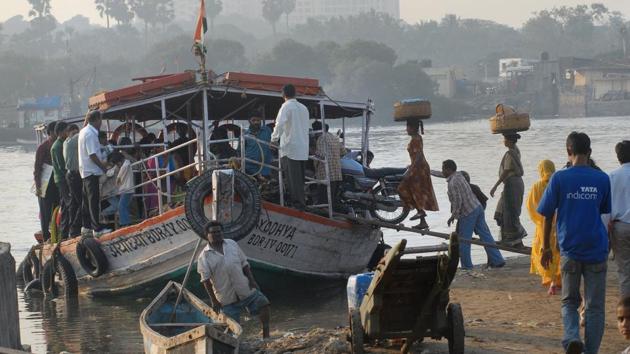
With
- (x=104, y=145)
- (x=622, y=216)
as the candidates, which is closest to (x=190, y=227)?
(x=104, y=145)

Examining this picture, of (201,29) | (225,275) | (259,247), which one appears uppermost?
(201,29)

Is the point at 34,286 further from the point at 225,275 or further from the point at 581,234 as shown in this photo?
the point at 581,234

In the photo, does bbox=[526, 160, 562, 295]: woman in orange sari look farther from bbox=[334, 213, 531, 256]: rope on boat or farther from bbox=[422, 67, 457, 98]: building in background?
bbox=[422, 67, 457, 98]: building in background

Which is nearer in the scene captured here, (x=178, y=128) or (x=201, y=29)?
(x=201, y=29)

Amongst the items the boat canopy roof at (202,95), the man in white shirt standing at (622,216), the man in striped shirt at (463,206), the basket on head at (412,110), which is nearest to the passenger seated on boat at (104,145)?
the boat canopy roof at (202,95)

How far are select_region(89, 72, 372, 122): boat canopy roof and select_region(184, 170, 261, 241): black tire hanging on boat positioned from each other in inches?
59.6

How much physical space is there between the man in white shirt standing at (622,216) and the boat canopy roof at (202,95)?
258 inches

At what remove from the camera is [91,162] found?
1489 cm

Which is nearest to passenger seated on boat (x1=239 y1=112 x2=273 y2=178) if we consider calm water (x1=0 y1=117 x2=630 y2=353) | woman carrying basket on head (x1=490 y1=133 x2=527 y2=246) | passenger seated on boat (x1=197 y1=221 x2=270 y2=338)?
calm water (x1=0 y1=117 x2=630 y2=353)

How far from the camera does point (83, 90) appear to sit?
4651 inches

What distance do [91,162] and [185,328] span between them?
510 centimetres

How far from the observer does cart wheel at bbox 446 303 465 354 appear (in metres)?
8.75

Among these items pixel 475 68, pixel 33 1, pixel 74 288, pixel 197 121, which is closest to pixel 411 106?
pixel 197 121

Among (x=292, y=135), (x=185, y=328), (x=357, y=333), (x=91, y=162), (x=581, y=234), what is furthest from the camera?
(x=91, y=162)
